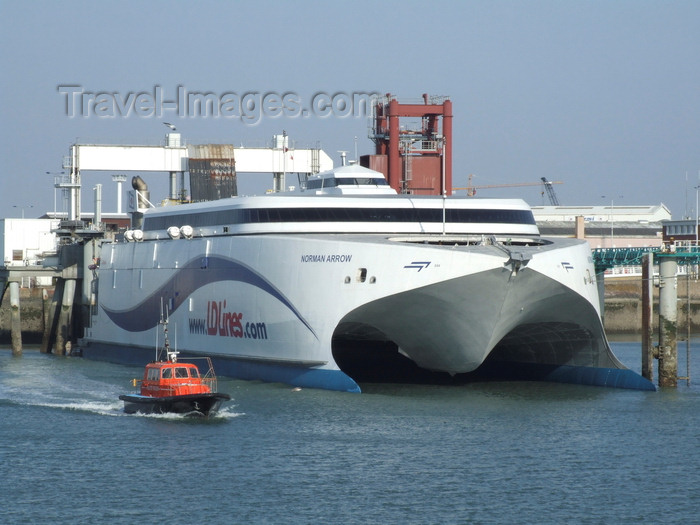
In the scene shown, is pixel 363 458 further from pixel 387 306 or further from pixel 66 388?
pixel 66 388

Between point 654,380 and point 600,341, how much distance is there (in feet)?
13.1

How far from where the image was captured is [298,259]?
3597cm

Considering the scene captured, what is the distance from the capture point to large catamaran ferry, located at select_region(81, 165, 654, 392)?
33.8m

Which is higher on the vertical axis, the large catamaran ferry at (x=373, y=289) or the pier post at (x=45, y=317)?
the large catamaran ferry at (x=373, y=289)

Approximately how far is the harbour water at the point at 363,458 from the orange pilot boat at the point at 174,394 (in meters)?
0.47

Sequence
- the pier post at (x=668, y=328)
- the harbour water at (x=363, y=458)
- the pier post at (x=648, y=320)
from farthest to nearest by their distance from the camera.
→ the pier post at (x=648, y=320) < the pier post at (x=668, y=328) < the harbour water at (x=363, y=458)

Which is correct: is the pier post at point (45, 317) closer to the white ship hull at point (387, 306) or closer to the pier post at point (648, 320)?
the white ship hull at point (387, 306)

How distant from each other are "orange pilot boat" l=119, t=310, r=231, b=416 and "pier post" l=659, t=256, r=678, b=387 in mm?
14503

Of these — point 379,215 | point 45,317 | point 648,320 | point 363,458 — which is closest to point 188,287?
point 379,215

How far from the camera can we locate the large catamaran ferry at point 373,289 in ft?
111

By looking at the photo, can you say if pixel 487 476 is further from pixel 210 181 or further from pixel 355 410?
pixel 210 181

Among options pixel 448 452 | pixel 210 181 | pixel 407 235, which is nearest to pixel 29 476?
pixel 448 452

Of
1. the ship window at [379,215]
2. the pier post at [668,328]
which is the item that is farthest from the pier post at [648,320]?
the ship window at [379,215]

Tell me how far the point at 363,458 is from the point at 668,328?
14689 millimetres
